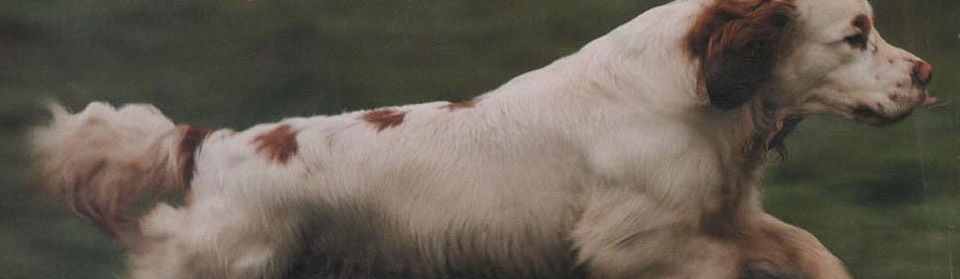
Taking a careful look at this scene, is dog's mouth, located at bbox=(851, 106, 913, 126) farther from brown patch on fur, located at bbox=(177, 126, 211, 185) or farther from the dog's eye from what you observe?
brown patch on fur, located at bbox=(177, 126, 211, 185)

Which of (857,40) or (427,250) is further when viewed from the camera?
(427,250)

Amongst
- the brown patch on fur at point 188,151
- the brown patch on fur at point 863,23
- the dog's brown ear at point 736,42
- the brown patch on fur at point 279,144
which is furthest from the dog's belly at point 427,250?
the brown patch on fur at point 863,23

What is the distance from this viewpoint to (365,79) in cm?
479

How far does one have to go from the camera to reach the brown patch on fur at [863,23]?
420 centimetres

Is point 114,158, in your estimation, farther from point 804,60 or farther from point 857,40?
point 857,40

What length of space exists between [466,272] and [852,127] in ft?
4.32

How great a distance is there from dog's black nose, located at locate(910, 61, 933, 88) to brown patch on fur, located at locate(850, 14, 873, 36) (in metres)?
0.18

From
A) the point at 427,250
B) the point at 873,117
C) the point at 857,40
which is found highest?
the point at 427,250

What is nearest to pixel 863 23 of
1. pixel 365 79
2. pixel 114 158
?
pixel 365 79

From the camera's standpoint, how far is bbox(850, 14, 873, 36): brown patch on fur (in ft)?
13.8

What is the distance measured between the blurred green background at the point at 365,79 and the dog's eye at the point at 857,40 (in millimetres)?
311

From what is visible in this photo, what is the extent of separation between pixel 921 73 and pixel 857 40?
0.25 m

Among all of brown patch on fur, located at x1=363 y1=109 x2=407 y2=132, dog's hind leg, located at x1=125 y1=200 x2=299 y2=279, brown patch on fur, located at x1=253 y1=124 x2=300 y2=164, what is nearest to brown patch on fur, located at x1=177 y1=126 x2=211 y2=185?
dog's hind leg, located at x1=125 y1=200 x2=299 y2=279

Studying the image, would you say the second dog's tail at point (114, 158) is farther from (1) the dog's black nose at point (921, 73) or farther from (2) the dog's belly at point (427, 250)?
(1) the dog's black nose at point (921, 73)
